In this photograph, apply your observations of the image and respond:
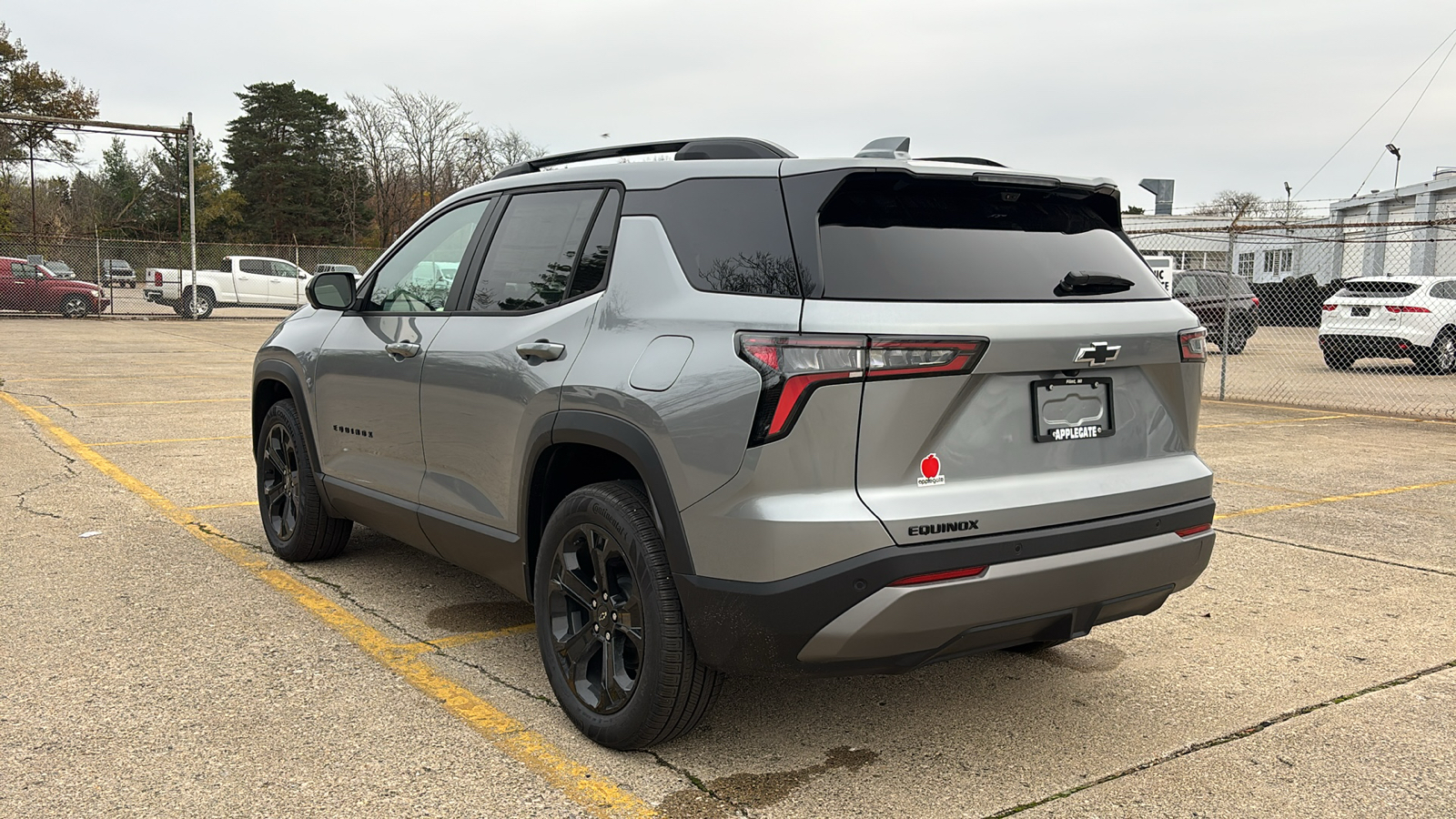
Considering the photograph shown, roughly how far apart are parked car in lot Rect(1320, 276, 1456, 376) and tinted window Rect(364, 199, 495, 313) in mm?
16792

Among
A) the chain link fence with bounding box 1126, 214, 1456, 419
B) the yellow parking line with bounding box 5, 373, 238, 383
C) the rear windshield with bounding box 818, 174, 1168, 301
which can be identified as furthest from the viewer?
the chain link fence with bounding box 1126, 214, 1456, 419

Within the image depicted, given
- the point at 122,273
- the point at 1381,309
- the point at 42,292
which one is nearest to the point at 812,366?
the point at 1381,309

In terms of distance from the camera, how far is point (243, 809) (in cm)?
292

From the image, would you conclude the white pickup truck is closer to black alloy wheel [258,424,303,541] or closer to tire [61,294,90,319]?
tire [61,294,90,319]

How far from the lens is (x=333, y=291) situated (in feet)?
15.9

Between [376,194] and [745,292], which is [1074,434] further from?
[376,194]

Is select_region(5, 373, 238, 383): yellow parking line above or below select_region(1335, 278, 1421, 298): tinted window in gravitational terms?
below

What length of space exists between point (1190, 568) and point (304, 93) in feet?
224

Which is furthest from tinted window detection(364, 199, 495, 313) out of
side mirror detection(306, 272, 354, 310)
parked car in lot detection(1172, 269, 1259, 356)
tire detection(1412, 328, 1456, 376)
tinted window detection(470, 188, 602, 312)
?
parked car in lot detection(1172, 269, 1259, 356)

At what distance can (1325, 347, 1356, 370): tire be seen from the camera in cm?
1798

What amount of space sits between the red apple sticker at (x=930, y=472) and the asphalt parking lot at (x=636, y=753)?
0.88 m

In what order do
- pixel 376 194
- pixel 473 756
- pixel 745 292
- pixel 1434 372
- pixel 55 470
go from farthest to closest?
1. pixel 376 194
2. pixel 1434 372
3. pixel 55 470
4. pixel 473 756
5. pixel 745 292

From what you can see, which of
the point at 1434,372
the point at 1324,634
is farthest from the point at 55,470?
the point at 1434,372

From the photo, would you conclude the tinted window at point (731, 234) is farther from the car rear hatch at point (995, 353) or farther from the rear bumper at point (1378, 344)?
the rear bumper at point (1378, 344)
